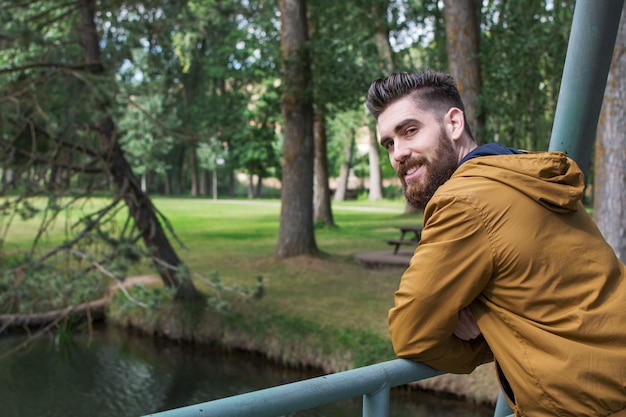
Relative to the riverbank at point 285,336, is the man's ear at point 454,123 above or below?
above

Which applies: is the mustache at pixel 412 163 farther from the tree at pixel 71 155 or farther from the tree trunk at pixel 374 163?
the tree trunk at pixel 374 163

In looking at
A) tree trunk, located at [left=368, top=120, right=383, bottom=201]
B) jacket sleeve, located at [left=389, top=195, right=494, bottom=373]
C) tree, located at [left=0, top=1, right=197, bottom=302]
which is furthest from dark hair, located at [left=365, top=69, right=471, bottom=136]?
tree trunk, located at [left=368, top=120, right=383, bottom=201]

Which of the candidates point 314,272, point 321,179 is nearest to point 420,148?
point 314,272

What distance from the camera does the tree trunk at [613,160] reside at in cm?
658

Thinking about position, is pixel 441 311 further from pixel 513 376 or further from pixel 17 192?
pixel 17 192

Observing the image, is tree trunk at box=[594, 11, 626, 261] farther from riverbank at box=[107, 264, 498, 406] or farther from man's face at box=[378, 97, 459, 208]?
man's face at box=[378, 97, 459, 208]

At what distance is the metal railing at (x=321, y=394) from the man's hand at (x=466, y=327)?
0.40 feet

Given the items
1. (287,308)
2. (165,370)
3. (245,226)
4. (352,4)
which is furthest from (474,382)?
(245,226)

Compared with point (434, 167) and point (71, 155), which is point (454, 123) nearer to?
point (434, 167)

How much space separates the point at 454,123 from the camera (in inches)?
77.4

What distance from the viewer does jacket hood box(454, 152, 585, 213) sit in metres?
1.62

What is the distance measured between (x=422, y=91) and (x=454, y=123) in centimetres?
13

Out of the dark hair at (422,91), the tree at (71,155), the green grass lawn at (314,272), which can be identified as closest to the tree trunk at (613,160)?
the green grass lawn at (314,272)

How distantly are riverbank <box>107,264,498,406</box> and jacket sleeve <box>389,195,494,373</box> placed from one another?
7.12 m
